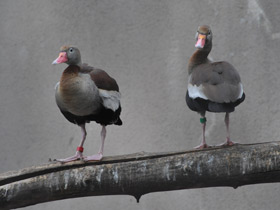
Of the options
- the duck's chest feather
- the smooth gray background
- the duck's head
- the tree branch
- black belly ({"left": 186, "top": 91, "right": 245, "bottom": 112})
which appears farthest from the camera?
the smooth gray background

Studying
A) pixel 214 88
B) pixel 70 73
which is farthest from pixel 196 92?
pixel 70 73

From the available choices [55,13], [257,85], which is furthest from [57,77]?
[257,85]

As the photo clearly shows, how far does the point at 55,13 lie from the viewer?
369 cm

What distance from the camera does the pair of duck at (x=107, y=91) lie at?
8.05ft

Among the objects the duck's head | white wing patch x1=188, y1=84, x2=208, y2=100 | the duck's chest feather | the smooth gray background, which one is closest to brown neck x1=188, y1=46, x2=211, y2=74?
the duck's head

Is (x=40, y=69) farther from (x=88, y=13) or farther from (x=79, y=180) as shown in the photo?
(x=79, y=180)

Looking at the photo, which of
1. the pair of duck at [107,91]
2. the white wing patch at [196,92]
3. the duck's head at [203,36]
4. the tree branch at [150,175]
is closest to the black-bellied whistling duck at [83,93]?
the pair of duck at [107,91]

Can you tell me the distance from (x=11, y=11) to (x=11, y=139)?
85 centimetres

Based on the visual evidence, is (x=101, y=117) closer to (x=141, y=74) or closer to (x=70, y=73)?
(x=70, y=73)

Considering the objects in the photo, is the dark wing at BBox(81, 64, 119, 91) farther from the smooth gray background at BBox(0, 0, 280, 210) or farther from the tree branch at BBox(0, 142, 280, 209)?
the smooth gray background at BBox(0, 0, 280, 210)

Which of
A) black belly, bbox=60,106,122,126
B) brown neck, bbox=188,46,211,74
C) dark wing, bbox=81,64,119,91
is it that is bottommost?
black belly, bbox=60,106,122,126

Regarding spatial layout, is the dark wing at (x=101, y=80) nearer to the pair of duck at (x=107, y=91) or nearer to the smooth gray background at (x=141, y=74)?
the pair of duck at (x=107, y=91)

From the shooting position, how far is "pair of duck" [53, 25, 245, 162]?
2.46 m

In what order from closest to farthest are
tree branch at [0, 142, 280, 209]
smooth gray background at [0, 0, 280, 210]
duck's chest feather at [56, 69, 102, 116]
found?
tree branch at [0, 142, 280, 209]
duck's chest feather at [56, 69, 102, 116]
smooth gray background at [0, 0, 280, 210]
